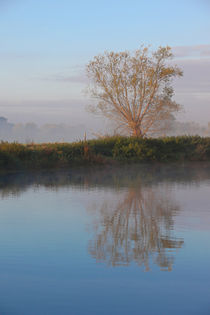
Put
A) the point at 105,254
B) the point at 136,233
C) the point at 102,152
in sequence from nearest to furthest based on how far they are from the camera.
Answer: the point at 105,254
the point at 136,233
the point at 102,152

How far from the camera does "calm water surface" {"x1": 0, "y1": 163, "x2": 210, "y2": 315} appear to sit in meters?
3.99

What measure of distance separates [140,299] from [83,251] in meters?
1.66

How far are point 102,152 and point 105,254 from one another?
1800 cm

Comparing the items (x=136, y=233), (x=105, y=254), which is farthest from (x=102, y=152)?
(x=105, y=254)

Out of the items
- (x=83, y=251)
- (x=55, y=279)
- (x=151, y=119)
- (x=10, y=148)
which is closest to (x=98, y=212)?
(x=83, y=251)

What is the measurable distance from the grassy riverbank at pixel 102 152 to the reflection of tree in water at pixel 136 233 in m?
9.57

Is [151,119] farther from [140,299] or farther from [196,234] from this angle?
[140,299]

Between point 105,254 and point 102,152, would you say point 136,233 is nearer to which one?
point 105,254

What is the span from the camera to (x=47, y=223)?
7598mm

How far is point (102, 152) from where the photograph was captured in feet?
76.6

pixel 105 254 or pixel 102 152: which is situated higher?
pixel 102 152

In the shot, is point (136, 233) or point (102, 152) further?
point (102, 152)

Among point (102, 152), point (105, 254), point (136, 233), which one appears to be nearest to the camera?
point (105, 254)

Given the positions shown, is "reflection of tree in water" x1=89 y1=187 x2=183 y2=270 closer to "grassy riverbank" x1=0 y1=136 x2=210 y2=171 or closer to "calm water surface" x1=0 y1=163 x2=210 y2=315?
"calm water surface" x1=0 y1=163 x2=210 y2=315
